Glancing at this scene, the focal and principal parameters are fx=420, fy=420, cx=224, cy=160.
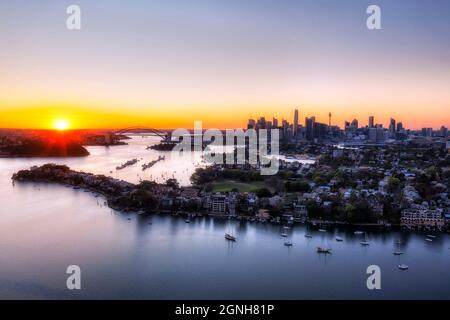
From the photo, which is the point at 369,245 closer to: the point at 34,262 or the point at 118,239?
the point at 118,239

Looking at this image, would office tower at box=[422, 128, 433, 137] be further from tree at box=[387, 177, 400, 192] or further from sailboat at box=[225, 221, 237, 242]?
sailboat at box=[225, 221, 237, 242]

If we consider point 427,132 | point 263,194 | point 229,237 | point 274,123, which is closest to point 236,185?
point 263,194

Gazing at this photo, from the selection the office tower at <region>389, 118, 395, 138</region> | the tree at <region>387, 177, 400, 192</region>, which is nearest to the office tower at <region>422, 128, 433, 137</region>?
the office tower at <region>389, 118, 395, 138</region>

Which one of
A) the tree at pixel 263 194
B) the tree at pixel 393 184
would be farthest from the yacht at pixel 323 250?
the tree at pixel 393 184

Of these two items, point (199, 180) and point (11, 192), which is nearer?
point (11, 192)

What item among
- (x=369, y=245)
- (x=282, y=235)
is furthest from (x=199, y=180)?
(x=369, y=245)

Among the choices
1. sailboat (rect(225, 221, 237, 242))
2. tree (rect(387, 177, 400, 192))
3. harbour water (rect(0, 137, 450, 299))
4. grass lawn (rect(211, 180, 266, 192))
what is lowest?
harbour water (rect(0, 137, 450, 299))

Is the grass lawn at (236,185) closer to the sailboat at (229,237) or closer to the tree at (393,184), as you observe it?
the tree at (393,184)
